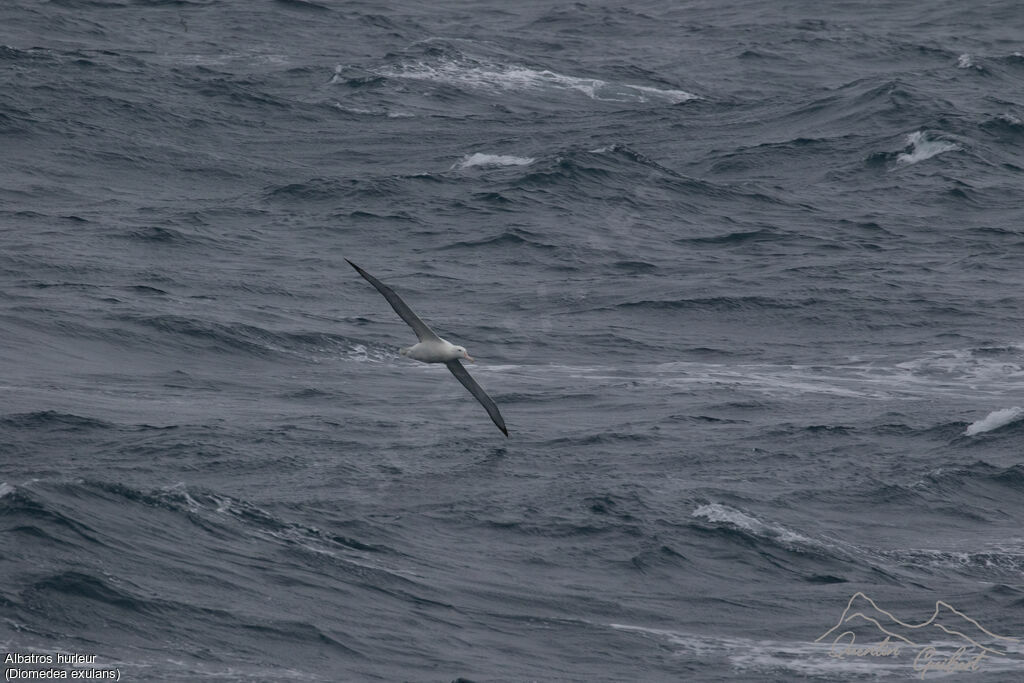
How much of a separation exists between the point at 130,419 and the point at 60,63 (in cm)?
2678

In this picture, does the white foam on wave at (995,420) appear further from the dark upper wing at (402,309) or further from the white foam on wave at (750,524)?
the dark upper wing at (402,309)

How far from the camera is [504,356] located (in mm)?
32406

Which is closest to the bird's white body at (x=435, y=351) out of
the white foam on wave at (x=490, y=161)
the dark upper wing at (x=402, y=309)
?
the dark upper wing at (x=402, y=309)

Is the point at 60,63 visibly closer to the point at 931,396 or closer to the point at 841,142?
the point at 841,142

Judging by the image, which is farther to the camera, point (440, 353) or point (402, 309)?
point (440, 353)

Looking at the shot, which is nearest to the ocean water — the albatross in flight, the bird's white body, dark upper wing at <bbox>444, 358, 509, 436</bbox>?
dark upper wing at <bbox>444, 358, 509, 436</bbox>

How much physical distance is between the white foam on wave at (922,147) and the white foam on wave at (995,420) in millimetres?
16853

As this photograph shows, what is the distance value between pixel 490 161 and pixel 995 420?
62.2 feet

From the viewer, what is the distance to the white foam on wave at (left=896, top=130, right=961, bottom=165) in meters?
45.8

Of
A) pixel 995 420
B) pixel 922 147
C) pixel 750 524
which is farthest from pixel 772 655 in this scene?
pixel 922 147

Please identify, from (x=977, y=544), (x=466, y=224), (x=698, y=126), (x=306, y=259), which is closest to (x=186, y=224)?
(x=306, y=259)

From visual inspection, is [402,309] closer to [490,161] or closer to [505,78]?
[490,161]

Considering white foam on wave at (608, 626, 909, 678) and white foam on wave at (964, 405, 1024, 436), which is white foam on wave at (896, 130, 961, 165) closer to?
white foam on wave at (964, 405, 1024, 436)

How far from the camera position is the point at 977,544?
973 inches
